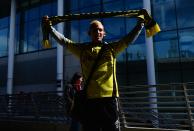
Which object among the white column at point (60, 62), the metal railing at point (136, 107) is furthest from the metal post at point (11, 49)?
the metal railing at point (136, 107)

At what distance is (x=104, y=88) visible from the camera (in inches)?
125

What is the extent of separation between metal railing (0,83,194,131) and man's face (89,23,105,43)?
4862mm

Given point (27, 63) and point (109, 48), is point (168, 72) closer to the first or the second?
point (27, 63)

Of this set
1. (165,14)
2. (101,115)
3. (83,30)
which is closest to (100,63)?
(101,115)

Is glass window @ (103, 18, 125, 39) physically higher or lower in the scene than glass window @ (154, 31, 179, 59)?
higher

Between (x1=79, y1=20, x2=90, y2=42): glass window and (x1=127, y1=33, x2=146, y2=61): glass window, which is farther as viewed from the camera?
(x1=79, y1=20, x2=90, y2=42): glass window

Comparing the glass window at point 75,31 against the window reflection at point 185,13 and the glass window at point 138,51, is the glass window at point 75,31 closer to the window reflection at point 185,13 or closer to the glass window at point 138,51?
the glass window at point 138,51

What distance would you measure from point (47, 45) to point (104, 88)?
91 centimetres

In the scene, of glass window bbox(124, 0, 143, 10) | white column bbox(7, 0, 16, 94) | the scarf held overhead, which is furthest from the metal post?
the scarf held overhead

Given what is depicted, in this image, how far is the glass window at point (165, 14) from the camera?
68.8 feet

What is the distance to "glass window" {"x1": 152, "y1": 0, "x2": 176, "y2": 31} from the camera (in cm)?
2098

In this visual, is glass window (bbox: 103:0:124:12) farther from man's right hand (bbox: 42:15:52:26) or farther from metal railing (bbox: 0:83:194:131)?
man's right hand (bbox: 42:15:52:26)

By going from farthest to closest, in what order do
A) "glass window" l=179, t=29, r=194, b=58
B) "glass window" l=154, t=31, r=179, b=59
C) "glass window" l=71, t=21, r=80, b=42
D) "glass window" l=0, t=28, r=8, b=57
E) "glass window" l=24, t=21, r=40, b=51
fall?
1. "glass window" l=0, t=28, r=8, b=57
2. "glass window" l=24, t=21, r=40, b=51
3. "glass window" l=71, t=21, r=80, b=42
4. "glass window" l=154, t=31, r=179, b=59
5. "glass window" l=179, t=29, r=194, b=58

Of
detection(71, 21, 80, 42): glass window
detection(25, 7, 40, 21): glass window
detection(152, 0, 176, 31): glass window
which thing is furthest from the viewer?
detection(25, 7, 40, 21): glass window
